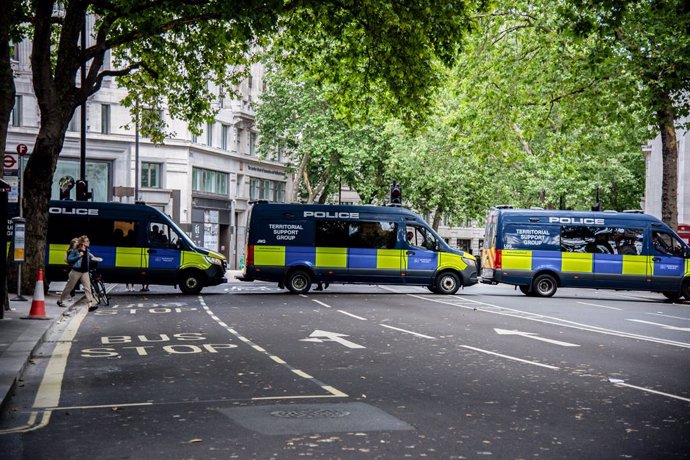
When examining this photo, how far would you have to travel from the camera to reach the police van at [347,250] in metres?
30.3

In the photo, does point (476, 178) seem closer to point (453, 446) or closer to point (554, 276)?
point (554, 276)

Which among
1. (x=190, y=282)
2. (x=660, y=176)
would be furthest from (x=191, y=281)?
(x=660, y=176)

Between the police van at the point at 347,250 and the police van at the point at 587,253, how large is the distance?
1.49 m

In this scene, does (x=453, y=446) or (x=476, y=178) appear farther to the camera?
(x=476, y=178)

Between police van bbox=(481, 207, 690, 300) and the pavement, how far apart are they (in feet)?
45.7

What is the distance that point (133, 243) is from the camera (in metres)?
29.0

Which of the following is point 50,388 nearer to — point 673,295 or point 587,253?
point 587,253

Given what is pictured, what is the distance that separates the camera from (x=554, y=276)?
3166 cm

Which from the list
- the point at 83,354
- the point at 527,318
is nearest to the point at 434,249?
the point at 527,318

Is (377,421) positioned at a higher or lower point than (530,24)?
lower

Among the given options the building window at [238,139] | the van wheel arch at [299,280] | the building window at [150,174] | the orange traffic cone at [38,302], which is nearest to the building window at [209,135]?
the building window at [238,139]

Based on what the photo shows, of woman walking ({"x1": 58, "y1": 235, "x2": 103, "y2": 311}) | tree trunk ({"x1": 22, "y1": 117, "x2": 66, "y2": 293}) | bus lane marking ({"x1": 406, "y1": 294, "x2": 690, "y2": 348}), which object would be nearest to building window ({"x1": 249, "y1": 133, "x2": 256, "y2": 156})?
bus lane marking ({"x1": 406, "y1": 294, "x2": 690, "y2": 348})

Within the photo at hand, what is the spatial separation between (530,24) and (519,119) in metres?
3.05

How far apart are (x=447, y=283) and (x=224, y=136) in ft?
98.9
